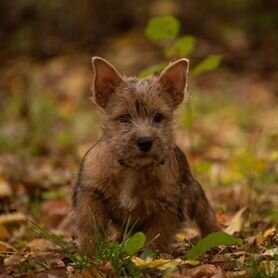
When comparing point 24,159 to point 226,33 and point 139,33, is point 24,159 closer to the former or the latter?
point 139,33

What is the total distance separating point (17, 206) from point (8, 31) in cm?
954

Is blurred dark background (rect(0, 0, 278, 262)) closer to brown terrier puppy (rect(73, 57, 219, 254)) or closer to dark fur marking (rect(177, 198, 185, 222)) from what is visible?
brown terrier puppy (rect(73, 57, 219, 254))

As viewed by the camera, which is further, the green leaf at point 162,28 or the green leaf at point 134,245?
the green leaf at point 162,28

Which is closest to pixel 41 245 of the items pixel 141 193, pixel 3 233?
pixel 3 233

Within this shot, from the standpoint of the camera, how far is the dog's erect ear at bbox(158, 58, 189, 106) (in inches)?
229

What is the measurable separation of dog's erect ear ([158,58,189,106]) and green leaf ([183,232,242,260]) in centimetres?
140

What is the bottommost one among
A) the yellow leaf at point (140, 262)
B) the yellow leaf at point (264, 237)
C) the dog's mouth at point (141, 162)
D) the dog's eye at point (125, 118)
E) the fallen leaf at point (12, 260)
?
the yellow leaf at point (264, 237)

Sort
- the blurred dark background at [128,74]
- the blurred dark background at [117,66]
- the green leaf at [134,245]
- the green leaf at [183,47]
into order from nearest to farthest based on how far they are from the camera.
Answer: the green leaf at [134,245] → the green leaf at [183,47] → the blurred dark background at [128,74] → the blurred dark background at [117,66]

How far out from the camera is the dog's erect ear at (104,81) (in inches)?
222

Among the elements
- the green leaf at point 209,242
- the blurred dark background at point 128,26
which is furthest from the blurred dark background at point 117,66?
the green leaf at point 209,242

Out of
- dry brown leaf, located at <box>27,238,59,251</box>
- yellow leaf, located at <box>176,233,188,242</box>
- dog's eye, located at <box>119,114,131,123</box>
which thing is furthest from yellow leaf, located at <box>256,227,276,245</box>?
dry brown leaf, located at <box>27,238,59,251</box>

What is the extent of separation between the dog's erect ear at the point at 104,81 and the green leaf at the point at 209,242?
144cm

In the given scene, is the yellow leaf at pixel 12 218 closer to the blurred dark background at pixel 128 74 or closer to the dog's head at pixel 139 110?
the blurred dark background at pixel 128 74

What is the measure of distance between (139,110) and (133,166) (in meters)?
0.48
